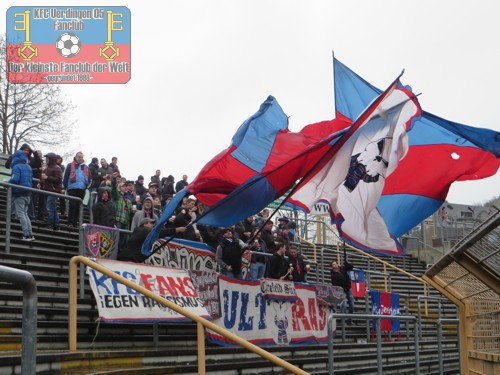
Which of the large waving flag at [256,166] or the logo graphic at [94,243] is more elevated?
A: the large waving flag at [256,166]

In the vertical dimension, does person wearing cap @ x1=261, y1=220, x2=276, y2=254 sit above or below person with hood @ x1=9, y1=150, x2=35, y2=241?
below

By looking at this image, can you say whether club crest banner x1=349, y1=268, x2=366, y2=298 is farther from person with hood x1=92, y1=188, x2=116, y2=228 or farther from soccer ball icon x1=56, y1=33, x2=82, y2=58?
soccer ball icon x1=56, y1=33, x2=82, y2=58

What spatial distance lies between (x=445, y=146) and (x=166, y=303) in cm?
669

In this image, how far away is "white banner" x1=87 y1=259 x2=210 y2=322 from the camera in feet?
30.2

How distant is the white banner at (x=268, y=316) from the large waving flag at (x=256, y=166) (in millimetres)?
1188

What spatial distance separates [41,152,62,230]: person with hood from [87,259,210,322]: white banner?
492 cm

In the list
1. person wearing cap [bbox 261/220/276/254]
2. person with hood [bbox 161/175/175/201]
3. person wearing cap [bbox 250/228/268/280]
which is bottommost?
person wearing cap [bbox 250/228/268/280]

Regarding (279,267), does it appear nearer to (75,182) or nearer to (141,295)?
(75,182)

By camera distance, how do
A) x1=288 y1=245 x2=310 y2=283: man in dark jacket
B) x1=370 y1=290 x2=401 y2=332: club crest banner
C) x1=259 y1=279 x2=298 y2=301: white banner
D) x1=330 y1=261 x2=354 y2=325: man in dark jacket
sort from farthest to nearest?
x1=370 y1=290 x2=401 y2=332: club crest banner < x1=330 y1=261 x2=354 y2=325: man in dark jacket < x1=288 y1=245 x2=310 y2=283: man in dark jacket < x1=259 y1=279 x2=298 y2=301: white banner

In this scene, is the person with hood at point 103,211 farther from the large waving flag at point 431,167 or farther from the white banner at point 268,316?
the large waving flag at point 431,167

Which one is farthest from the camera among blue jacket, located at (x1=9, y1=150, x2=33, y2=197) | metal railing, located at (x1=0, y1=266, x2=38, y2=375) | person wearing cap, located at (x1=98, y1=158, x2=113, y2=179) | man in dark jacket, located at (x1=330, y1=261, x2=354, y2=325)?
person wearing cap, located at (x1=98, y1=158, x2=113, y2=179)

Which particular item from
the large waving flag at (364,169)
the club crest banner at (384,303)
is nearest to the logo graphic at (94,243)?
the large waving flag at (364,169)

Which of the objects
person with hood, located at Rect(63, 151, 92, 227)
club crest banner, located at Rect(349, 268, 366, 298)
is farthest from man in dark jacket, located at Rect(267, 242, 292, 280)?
club crest banner, located at Rect(349, 268, 366, 298)

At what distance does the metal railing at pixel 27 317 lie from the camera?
2.99 metres
